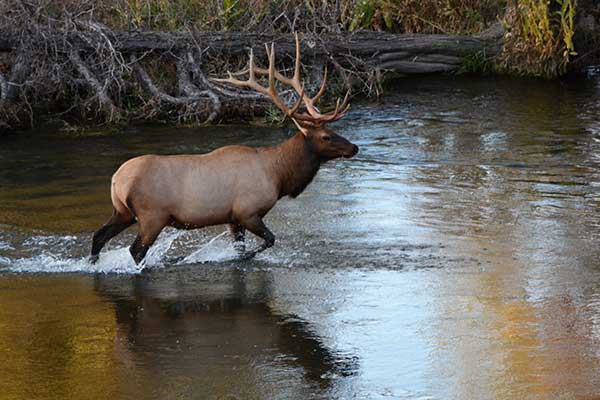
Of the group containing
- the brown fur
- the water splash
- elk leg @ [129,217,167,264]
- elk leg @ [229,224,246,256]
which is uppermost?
the brown fur

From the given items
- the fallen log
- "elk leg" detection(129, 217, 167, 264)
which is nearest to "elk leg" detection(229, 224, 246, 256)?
"elk leg" detection(129, 217, 167, 264)

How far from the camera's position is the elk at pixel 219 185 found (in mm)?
8805

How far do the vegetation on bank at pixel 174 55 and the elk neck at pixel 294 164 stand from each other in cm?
547

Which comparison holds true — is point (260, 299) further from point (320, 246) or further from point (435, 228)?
point (435, 228)

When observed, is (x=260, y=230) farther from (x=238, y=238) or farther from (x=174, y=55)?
(x=174, y=55)

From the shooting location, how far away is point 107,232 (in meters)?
9.08

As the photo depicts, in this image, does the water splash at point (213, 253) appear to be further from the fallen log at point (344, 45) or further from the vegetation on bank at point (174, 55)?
the fallen log at point (344, 45)

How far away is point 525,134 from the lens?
46.6ft

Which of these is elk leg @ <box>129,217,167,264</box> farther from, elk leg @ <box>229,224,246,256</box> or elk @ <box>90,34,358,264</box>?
elk leg @ <box>229,224,246,256</box>

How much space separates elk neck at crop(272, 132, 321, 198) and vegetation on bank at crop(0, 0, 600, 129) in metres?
5.47

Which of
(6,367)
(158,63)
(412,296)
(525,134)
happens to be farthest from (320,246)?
(158,63)

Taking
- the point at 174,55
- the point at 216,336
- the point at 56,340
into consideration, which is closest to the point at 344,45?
the point at 174,55

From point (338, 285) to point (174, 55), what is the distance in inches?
301

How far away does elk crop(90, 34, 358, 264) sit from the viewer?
8.80 m
